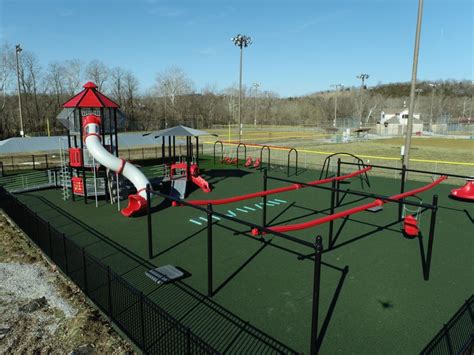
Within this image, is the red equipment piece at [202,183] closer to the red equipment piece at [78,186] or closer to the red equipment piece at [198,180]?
the red equipment piece at [198,180]

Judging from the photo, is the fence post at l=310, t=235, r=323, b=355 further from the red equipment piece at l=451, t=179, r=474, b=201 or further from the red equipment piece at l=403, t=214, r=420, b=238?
the red equipment piece at l=451, t=179, r=474, b=201

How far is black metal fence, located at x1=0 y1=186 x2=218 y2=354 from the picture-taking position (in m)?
5.64

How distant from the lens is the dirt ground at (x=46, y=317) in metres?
6.34

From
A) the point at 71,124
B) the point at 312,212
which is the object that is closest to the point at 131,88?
the point at 71,124

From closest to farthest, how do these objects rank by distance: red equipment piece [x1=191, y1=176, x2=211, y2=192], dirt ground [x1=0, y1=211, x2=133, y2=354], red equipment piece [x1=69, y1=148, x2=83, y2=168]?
dirt ground [x1=0, y1=211, x2=133, y2=354], red equipment piece [x1=69, y1=148, x2=83, y2=168], red equipment piece [x1=191, y1=176, x2=211, y2=192]

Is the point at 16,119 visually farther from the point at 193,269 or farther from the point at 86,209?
the point at 193,269

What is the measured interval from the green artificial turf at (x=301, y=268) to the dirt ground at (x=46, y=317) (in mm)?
1203

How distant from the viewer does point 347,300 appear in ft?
24.5

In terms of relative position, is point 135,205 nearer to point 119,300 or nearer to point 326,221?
point 119,300

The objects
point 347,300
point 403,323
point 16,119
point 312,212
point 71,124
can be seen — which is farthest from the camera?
point 16,119

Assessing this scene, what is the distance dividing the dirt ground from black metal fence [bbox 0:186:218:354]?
0.26 m

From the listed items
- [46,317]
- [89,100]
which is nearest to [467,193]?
[46,317]

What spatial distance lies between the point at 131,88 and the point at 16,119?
32.3 metres

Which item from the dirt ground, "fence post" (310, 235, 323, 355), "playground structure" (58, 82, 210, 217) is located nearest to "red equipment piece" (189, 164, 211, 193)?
"playground structure" (58, 82, 210, 217)
